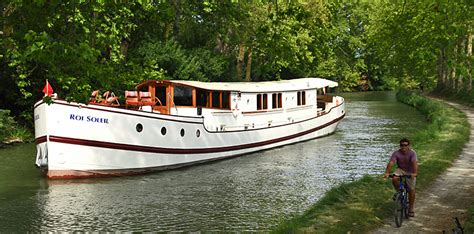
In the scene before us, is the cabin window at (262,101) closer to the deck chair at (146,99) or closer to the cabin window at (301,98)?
the cabin window at (301,98)

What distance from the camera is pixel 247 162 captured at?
21562 mm

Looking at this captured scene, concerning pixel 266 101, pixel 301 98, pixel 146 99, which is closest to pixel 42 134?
pixel 146 99

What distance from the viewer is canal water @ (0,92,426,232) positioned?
12.3 m

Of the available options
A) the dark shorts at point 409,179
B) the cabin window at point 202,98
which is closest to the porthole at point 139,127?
the cabin window at point 202,98

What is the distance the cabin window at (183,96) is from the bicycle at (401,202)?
509 inches

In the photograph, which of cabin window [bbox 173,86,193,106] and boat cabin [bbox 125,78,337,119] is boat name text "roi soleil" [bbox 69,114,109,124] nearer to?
boat cabin [bbox 125,78,337,119]

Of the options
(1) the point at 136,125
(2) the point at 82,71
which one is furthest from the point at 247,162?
(2) the point at 82,71

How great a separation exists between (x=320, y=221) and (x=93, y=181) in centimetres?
974

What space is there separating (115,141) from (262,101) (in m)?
9.52

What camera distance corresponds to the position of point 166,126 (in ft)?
63.3

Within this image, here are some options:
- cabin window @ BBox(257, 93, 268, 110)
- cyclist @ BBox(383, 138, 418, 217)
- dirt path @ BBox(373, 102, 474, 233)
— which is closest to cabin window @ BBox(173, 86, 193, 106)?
cabin window @ BBox(257, 93, 268, 110)

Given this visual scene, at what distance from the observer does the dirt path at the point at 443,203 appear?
9633 mm

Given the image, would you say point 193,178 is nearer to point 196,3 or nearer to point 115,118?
point 115,118

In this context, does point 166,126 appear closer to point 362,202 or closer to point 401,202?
point 362,202
